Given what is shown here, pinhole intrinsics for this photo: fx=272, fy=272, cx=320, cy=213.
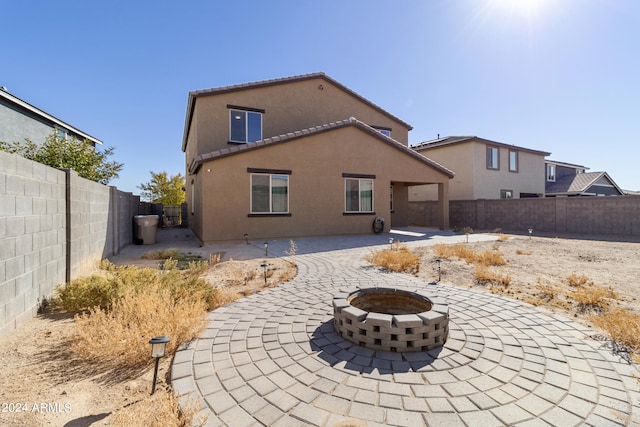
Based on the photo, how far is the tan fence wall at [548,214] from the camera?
540 inches

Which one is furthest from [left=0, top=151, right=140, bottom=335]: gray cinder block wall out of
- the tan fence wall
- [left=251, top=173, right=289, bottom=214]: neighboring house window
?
the tan fence wall

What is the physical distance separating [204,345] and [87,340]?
1132 mm

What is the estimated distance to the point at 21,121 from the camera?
540 inches

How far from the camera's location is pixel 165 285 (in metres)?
4.24

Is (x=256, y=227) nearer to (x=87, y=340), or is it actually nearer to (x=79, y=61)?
(x=87, y=340)

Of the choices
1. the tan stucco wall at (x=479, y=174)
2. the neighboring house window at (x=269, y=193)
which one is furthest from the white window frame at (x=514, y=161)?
the neighboring house window at (x=269, y=193)

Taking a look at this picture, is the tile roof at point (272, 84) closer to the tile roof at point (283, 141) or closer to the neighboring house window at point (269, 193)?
the tile roof at point (283, 141)

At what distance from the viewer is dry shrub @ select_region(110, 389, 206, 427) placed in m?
1.83

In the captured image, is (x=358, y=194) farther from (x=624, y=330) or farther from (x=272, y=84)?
(x=624, y=330)

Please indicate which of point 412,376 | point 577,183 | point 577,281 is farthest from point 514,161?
point 412,376

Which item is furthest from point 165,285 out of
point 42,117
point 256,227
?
point 42,117

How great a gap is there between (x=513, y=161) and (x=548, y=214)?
8.71 m

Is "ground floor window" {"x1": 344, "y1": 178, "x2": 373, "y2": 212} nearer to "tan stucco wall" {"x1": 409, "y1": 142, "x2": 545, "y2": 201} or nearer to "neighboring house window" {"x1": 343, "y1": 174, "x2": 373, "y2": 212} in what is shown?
"neighboring house window" {"x1": 343, "y1": 174, "x2": 373, "y2": 212}

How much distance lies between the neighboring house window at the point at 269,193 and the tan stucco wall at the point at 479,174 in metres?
15.0
